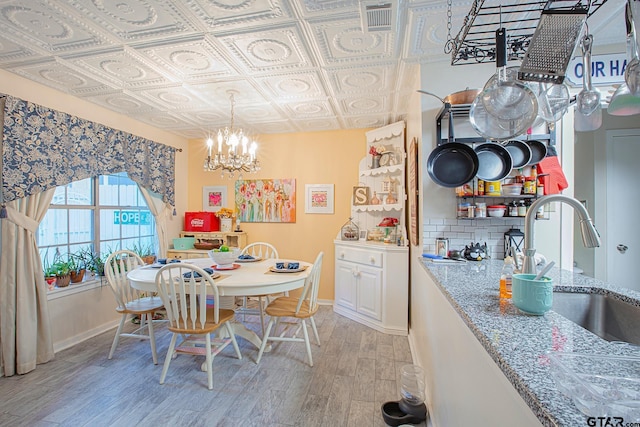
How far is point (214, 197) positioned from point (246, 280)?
2544 millimetres

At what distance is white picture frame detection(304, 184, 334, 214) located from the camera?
4195 mm

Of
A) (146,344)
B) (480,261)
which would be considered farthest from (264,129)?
(480,261)

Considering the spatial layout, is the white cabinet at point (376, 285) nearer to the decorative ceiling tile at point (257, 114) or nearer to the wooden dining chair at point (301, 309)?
the wooden dining chair at point (301, 309)

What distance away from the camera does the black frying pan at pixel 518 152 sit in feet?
6.48

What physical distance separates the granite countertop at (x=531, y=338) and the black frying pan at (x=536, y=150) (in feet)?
2.89

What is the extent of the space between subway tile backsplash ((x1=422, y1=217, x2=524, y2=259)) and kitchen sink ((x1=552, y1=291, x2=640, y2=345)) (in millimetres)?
905

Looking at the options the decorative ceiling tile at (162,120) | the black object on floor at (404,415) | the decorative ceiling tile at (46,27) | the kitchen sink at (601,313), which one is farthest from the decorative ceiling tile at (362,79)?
the black object on floor at (404,415)

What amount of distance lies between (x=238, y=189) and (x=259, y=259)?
163cm

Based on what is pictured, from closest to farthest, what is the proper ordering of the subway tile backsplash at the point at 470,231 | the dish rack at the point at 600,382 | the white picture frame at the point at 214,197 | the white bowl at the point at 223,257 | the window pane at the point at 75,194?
the dish rack at the point at 600,382 → the subway tile backsplash at the point at 470,231 → the white bowl at the point at 223,257 → the window pane at the point at 75,194 → the white picture frame at the point at 214,197

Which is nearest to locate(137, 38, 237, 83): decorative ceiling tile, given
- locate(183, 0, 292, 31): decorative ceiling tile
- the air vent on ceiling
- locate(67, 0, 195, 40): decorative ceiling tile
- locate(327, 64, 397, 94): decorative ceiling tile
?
locate(67, 0, 195, 40): decorative ceiling tile

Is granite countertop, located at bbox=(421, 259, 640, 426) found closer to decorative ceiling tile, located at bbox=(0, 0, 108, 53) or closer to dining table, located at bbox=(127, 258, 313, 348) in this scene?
dining table, located at bbox=(127, 258, 313, 348)

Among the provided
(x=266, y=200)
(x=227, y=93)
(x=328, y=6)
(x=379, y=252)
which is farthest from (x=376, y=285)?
(x=328, y=6)

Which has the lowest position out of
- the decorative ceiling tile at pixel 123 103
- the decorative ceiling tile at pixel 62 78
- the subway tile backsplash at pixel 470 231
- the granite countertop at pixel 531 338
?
the granite countertop at pixel 531 338

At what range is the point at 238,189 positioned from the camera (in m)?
4.48
